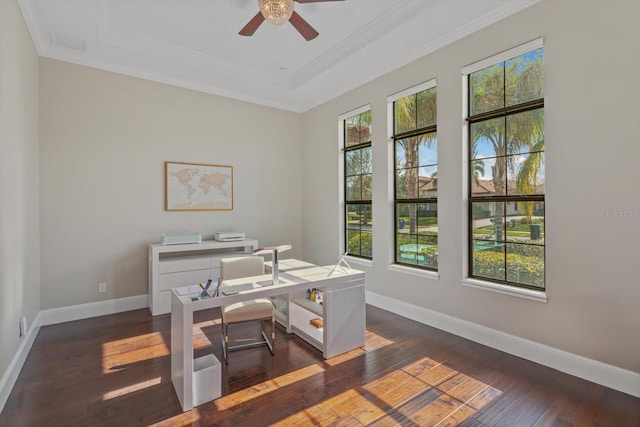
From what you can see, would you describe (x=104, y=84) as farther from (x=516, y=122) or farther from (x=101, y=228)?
(x=516, y=122)

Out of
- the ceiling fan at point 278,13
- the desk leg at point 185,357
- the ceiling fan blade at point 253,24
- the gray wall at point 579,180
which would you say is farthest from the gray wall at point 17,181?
the gray wall at point 579,180

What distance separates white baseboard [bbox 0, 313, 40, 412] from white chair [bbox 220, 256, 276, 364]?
148 cm

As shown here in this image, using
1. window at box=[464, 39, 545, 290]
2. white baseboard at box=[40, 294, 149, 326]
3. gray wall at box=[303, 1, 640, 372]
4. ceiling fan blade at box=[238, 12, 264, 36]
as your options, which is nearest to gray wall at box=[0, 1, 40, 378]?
white baseboard at box=[40, 294, 149, 326]

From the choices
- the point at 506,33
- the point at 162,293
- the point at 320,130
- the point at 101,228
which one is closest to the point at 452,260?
the point at 506,33

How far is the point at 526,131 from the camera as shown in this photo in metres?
2.90

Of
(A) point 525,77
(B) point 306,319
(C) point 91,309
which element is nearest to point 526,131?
(A) point 525,77

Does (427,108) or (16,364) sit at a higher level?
(427,108)

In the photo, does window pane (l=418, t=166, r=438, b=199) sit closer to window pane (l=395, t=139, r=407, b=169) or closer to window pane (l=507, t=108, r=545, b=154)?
window pane (l=395, t=139, r=407, b=169)

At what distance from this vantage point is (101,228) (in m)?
4.04

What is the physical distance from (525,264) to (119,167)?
4728mm

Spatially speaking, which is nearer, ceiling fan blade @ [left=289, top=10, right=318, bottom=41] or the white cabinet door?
ceiling fan blade @ [left=289, top=10, right=318, bottom=41]

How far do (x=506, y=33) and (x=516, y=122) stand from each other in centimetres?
81

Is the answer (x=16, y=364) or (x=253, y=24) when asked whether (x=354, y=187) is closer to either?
(x=253, y=24)

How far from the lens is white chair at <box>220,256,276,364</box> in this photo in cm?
288
